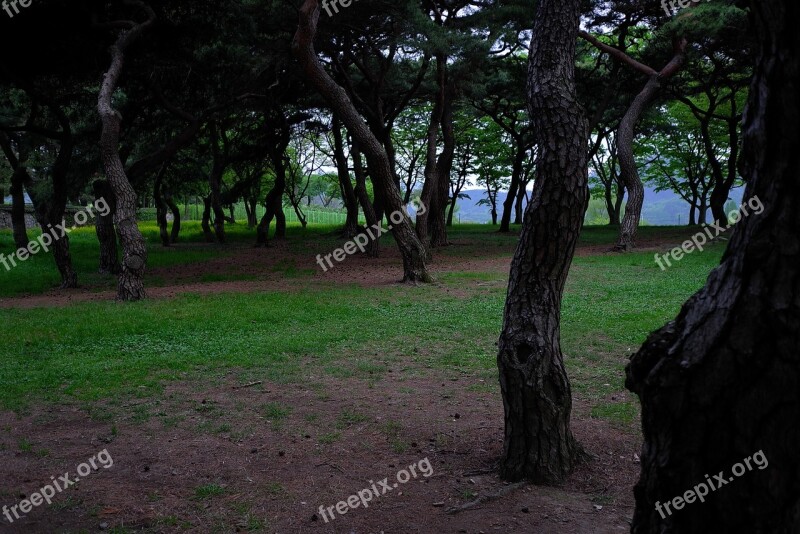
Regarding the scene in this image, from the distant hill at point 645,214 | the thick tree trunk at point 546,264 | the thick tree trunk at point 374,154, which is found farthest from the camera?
the distant hill at point 645,214

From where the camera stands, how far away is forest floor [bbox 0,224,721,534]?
3.96 m

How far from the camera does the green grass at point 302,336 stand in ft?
22.3

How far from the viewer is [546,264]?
4160 mm

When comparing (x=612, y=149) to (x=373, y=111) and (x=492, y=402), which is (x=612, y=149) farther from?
(x=492, y=402)

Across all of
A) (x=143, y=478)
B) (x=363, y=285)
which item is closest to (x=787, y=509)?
(x=143, y=478)

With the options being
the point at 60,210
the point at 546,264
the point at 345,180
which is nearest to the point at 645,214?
the point at 345,180

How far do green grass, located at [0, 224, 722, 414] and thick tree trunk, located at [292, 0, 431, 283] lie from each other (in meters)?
1.13

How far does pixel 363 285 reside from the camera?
45.0 ft

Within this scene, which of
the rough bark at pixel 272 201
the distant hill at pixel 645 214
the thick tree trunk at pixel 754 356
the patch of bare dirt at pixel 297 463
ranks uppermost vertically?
the distant hill at pixel 645 214

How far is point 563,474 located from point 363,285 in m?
9.69

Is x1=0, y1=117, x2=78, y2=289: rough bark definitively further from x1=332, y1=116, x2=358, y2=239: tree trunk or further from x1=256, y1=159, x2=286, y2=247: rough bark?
x1=332, y1=116, x2=358, y2=239: tree trunk

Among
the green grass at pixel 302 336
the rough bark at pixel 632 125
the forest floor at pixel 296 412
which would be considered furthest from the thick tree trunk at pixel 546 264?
the rough bark at pixel 632 125

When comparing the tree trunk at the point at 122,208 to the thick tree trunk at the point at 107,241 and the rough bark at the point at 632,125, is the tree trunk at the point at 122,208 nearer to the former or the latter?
the thick tree trunk at the point at 107,241

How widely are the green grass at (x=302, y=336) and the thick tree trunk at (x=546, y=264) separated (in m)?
1.47
